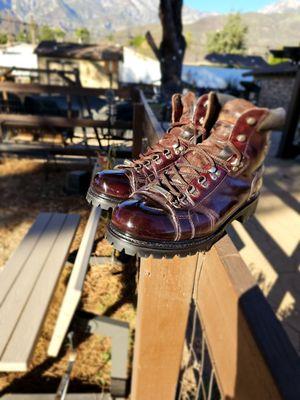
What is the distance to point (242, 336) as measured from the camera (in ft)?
2.00

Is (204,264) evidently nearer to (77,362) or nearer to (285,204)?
(77,362)

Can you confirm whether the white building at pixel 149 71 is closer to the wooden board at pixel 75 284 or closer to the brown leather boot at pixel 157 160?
the wooden board at pixel 75 284

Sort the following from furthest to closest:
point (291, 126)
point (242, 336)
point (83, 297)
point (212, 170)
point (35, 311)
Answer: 1. point (291, 126)
2. point (83, 297)
3. point (35, 311)
4. point (212, 170)
5. point (242, 336)

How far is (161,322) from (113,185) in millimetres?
470

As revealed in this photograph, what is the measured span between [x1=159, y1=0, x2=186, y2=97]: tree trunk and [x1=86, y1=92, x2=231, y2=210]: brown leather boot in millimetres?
8678

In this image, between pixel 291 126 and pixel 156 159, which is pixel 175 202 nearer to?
pixel 156 159

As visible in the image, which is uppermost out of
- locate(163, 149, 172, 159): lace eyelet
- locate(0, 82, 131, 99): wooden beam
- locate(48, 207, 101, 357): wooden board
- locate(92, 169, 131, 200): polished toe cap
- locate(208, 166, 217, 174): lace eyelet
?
locate(208, 166, 217, 174): lace eyelet

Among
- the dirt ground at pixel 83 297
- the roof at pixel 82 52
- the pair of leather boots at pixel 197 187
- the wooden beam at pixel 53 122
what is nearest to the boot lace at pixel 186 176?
the pair of leather boots at pixel 197 187

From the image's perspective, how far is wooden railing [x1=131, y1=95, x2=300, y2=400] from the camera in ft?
1.70

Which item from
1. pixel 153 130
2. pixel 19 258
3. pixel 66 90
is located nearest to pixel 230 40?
pixel 66 90

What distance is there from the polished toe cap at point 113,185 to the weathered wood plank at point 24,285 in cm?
112

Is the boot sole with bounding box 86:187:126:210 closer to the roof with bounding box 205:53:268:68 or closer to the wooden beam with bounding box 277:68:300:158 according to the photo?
the wooden beam with bounding box 277:68:300:158

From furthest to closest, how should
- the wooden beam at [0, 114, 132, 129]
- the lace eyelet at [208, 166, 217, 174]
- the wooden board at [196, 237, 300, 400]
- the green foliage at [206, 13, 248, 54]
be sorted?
1. the green foliage at [206, 13, 248, 54]
2. the wooden beam at [0, 114, 132, 129]
3. the lace eyelet at [208, 166, 217, 174]
4. the wooden board at [196, 237, 300, 400]

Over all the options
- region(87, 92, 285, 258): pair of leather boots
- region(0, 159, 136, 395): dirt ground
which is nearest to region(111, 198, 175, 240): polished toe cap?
region(87, 92, 285, 258): pair of leather boots
